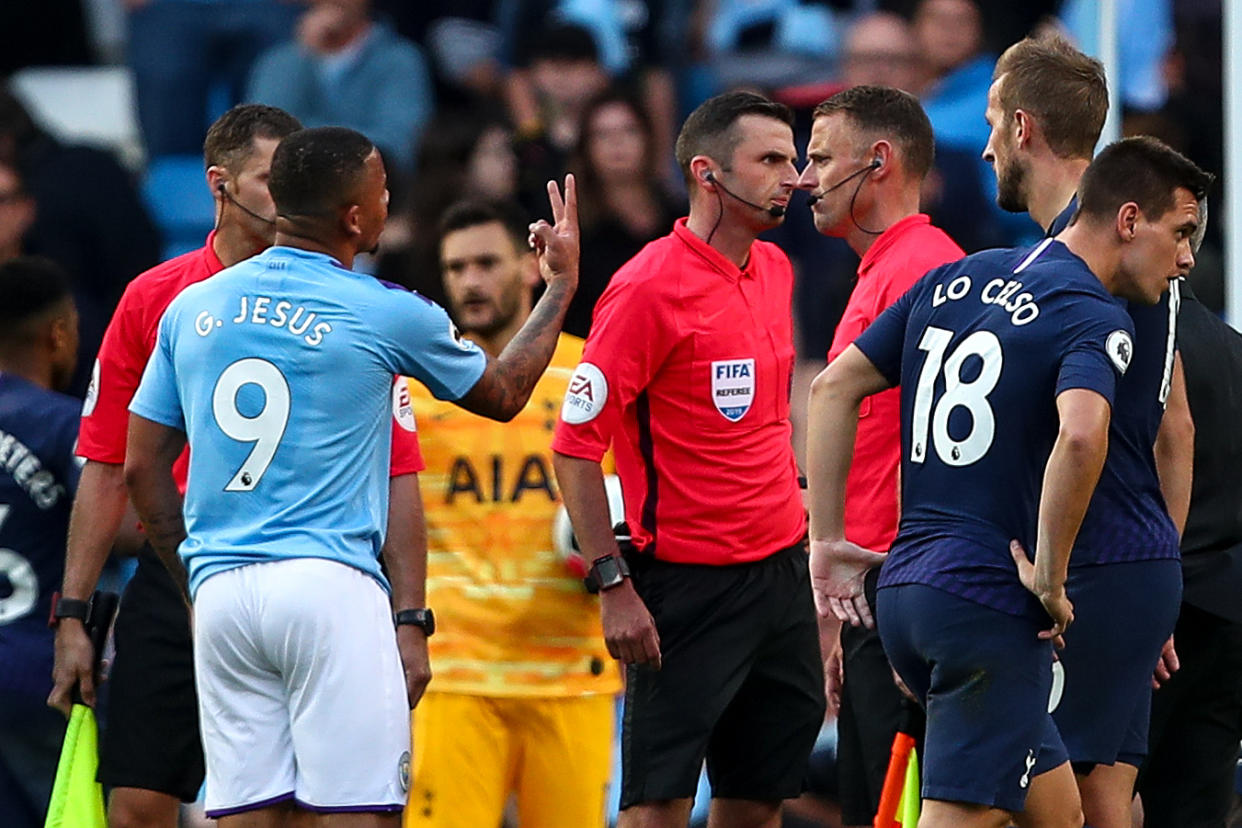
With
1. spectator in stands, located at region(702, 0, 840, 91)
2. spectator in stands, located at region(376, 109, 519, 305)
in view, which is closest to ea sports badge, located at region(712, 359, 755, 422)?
spectator in stands, located at region(376, 109, 519, 305)

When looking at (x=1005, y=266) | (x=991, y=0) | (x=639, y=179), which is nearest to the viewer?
(x=1005, y=266)

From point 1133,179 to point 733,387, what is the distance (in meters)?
→ 1.47

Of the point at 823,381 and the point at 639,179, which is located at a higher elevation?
the point at 639,179

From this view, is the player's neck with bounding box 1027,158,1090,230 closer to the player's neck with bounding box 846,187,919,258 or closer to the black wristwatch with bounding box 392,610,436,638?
the player's neck with bounding box 846,187,919,258

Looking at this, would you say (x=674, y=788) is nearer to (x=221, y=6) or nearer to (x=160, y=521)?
(x=160, y=521)

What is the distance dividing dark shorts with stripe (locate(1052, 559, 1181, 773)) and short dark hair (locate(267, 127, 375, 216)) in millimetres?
2025

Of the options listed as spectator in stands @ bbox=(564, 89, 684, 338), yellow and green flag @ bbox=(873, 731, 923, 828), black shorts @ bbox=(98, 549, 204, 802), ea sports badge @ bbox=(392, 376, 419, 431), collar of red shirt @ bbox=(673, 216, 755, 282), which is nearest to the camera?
yellow and green flag @ bbox=(873, 731, 923, 828)

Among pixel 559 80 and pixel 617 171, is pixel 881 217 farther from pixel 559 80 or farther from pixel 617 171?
pixel 559 80

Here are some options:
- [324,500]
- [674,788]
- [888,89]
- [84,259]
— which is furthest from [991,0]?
[324,500]

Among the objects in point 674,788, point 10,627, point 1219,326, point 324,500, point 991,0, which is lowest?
point 674,788

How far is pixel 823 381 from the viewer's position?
538cm

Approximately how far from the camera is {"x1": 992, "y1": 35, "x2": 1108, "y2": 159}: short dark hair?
5.78 meters

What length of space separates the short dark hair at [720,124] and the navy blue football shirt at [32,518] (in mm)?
2049

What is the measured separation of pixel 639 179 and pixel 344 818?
17.7 ft
